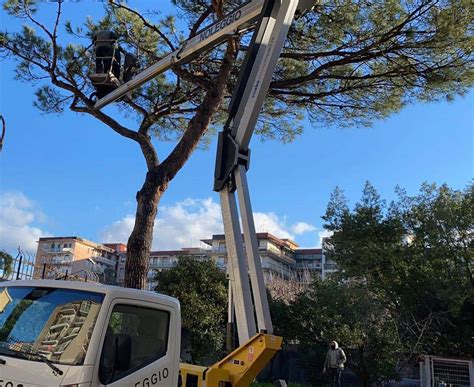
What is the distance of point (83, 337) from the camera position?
3.15 meters

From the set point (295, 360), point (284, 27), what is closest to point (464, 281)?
point (295, 360)

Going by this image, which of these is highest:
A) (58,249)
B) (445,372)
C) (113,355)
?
(58,249)

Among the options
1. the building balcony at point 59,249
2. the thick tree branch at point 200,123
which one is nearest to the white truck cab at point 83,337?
the thick tree branch at point 200,123

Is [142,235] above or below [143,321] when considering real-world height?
above

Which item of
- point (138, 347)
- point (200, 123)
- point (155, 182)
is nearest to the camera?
point (138, 347)

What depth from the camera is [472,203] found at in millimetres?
15586

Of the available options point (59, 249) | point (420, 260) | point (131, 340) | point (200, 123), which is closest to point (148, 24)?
point (200, 123)

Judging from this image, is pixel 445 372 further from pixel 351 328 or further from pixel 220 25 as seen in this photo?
pixel 220 25

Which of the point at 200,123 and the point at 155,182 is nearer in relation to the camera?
the point at 155,182

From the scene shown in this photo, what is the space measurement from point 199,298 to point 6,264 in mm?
5497

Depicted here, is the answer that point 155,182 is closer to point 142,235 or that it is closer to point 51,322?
point 142,235

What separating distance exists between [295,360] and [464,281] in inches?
259

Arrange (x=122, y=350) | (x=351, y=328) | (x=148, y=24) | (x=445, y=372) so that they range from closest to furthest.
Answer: (x=122, y=350), (x=148, y=24), (x=445, y=372), (x=351, y=328)

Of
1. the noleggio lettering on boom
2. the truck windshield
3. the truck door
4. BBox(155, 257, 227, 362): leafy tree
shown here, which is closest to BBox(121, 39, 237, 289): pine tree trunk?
the noleggio lettering on boom
